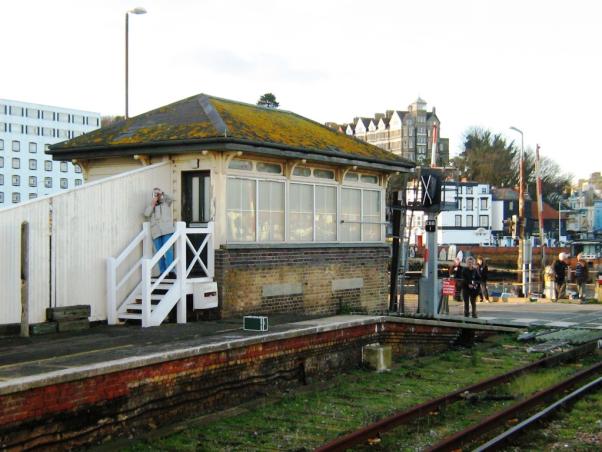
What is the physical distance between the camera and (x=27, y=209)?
448 inches

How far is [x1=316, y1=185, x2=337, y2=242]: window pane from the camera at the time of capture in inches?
650

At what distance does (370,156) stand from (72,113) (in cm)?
7765

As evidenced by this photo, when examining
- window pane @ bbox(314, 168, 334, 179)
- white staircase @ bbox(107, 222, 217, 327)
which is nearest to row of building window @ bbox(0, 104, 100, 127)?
window pane @ bbox(314, 168, 334, 179)

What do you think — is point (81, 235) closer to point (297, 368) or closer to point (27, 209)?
point (27, 209)

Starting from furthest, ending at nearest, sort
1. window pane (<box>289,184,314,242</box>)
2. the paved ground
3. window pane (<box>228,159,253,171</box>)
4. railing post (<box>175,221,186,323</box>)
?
the paved ground, window pane (<box>289,184,314,242</box>), window pane (<box>228,159,253,171</box>), railing post (<box>175,221,186,323</box>)

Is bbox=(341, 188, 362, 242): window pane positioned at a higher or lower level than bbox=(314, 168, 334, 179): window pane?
lower

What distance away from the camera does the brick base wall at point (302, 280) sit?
14.1 m

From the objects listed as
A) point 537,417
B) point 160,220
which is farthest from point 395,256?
point 537,417

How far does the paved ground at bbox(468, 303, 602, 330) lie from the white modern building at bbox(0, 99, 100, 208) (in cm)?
6317

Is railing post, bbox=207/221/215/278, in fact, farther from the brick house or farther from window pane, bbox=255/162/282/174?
window pane, bbox=255/162/282/174

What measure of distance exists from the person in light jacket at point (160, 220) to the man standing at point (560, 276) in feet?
57.6

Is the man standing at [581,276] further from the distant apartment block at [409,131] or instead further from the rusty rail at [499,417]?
the distant apartment block at [409,131]

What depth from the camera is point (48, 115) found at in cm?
8694

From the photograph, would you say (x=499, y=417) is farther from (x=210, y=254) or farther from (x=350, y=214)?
(x=350, y=214)
